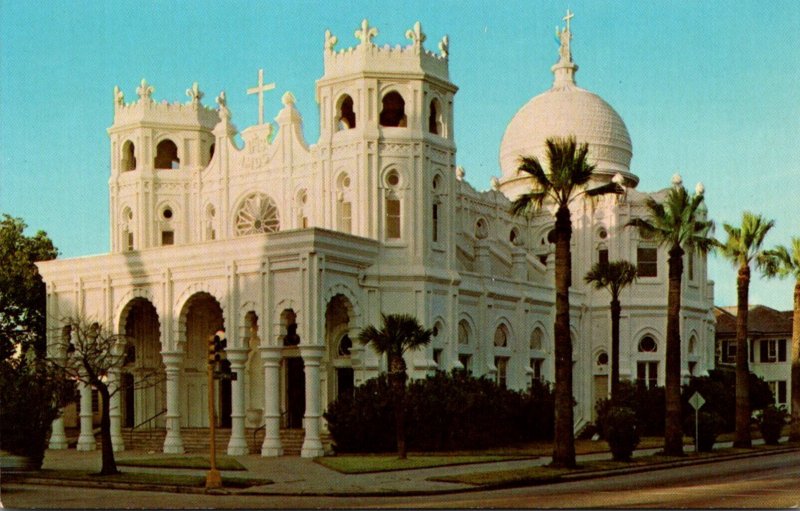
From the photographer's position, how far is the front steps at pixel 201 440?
53.6 metres

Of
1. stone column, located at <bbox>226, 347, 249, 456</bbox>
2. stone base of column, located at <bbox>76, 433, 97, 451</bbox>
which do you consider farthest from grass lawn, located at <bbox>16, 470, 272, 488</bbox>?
stone base of column, located at <bbox>76, 433, 97, 451</bbox>

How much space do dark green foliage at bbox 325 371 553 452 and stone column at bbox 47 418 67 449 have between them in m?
15.9

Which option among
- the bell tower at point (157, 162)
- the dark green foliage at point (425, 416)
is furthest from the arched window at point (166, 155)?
the dark green foliage at point (425, 416)

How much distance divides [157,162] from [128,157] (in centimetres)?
171

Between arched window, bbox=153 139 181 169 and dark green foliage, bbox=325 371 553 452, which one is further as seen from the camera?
arched window, bbox=153 139 181 169

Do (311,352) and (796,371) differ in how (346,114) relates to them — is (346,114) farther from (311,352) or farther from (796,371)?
(796,371)

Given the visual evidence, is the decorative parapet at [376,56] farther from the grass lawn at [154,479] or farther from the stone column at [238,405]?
the grass lawn at [154,479]

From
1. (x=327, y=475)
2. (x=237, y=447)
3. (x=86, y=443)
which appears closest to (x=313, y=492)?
(x=327, y=475)

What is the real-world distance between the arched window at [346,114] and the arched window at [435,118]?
3.46 metres

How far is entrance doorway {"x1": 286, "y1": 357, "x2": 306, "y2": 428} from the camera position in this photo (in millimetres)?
58719

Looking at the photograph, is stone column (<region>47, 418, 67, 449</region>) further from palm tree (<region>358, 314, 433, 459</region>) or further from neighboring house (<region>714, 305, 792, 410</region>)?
neighboring house (<region>714, 305, 792, 410</region>)

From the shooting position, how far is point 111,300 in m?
59.2

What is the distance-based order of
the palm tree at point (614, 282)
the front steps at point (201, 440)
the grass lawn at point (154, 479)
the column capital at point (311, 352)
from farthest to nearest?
the palm tree at point (614, 282) → the front steps at point (201, 440) → the column capital at point (311, 352) → the grass lawn at point (154, 479)

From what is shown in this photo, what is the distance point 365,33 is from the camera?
184ft
